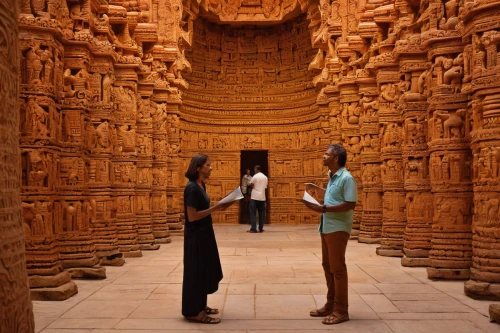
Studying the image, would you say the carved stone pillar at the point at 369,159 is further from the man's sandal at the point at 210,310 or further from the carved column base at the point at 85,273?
the man's sandal at the point at 210,310

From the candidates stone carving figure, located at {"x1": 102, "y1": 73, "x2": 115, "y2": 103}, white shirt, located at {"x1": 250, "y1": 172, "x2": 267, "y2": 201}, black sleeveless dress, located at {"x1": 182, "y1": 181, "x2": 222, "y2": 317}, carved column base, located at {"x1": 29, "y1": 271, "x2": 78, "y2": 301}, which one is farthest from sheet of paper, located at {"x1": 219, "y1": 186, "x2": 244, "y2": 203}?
white shirt, located at {"x1": 250, "y1": 172, "x2": 267, "y2": 201}

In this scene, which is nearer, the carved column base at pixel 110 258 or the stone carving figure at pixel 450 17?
the stone carving figure at pixel 450 17

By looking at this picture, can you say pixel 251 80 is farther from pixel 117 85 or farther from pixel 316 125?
pixel 117 85

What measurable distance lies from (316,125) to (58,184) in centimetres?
1524

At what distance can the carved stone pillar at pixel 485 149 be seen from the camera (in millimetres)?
7098

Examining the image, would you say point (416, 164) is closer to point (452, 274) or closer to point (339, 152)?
point (452, 274)

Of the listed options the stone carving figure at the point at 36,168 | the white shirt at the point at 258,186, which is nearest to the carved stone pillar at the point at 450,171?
the stone carving figure at the point at 36,168

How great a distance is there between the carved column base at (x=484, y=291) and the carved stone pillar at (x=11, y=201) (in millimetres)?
5881

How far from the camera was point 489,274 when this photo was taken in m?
7.11

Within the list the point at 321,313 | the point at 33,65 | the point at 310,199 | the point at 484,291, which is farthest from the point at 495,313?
the point at 33,65

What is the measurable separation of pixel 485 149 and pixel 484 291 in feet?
6.30

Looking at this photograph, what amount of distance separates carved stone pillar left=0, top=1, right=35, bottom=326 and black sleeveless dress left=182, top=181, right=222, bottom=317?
9.25 ft

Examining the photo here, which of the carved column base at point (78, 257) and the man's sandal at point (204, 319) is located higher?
the carved column base at point (78, 257)

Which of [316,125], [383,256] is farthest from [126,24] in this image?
[316,125]
